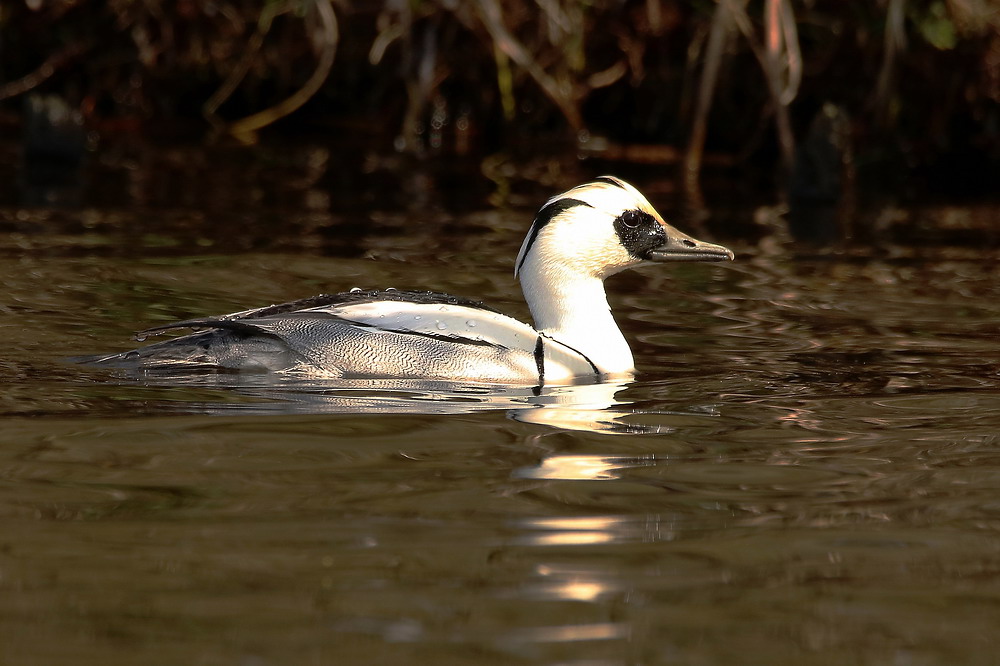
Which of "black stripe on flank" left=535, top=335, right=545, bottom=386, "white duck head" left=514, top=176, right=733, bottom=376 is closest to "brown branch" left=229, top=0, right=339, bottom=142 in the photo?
"white duck head" left=514, top=176, right=733, bottom=376

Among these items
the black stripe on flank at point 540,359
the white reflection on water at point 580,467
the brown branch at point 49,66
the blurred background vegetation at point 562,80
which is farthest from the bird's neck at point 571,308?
the brown branch at point 49,66

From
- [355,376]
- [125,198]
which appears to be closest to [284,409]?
[355,376]

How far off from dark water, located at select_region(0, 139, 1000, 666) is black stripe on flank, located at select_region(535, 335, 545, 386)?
17 centimetres

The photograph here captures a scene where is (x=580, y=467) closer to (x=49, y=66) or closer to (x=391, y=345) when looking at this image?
(x=391, y=345)

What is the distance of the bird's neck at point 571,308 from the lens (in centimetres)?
614

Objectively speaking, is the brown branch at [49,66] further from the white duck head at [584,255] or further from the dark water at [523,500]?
the white duck head at [584,255]

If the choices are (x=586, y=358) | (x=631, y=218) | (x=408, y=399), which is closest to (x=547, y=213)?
(x=631, y=218)

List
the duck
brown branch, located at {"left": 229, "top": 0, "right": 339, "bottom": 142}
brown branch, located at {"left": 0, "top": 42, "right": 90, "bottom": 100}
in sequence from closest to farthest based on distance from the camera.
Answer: the duck, brown branch, located at {"left": 229, "top": 0, "right": 339, "bottom": 142}, brown branch, located at {"left": 0, "top": 42, "right": 90, "bottom": 100}

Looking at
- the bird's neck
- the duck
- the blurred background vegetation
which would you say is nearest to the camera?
the duck

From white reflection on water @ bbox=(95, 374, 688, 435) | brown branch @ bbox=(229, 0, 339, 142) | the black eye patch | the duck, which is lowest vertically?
white reflection on water @ bbox=(95, 374, 688, 435)

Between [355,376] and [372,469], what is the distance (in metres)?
1.37

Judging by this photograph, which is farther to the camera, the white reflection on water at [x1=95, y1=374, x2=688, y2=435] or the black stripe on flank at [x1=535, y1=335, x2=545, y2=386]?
the black stripe on flank at [x1=535, y1=335, x2=545, y2=386]

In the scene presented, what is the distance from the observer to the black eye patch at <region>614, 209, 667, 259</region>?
249 inches

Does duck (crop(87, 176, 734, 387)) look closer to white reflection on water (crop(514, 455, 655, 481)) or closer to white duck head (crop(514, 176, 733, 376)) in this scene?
white duck head (crop(514, 176, 733, 376))
